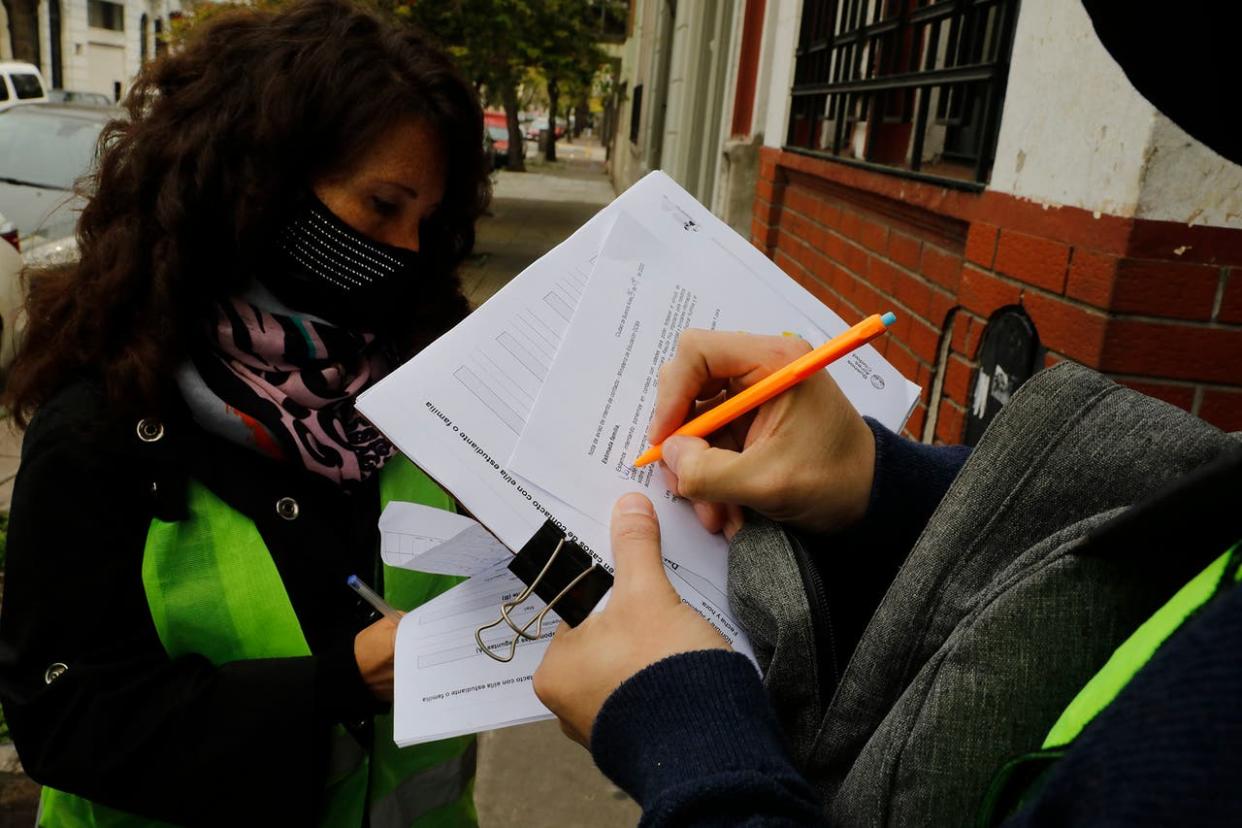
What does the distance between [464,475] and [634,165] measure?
57.4 ft

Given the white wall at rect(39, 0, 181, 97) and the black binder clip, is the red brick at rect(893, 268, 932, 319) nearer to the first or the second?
the black binder clip

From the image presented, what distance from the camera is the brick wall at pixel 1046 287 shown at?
1.71 metres

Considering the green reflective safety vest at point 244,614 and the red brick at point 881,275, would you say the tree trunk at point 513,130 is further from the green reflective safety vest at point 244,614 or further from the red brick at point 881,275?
the green reflective safety vest at point 244,614

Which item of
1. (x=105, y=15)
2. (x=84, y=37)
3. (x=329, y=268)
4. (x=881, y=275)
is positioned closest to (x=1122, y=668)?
(x=329, y=268)

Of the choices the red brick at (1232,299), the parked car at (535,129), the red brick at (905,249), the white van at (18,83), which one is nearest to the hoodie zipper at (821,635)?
the red brick at (1232,299)

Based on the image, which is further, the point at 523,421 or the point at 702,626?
the point at 523,421

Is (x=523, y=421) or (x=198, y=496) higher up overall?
(x=523, y=421)

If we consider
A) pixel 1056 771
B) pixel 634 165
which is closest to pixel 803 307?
pixel 1056 771

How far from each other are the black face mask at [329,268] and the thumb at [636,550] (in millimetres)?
811

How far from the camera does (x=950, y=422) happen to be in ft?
8.06

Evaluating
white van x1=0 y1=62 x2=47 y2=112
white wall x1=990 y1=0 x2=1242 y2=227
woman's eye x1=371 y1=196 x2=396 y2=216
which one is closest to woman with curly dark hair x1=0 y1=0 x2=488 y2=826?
woman's eye x1=371 y1=196 x2=396 y2=216

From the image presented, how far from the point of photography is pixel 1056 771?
52cm

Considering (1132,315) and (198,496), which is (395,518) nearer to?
(198,496)

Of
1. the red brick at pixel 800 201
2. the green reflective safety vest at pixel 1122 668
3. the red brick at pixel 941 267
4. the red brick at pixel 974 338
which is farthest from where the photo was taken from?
the red brick at pixel 800 201
